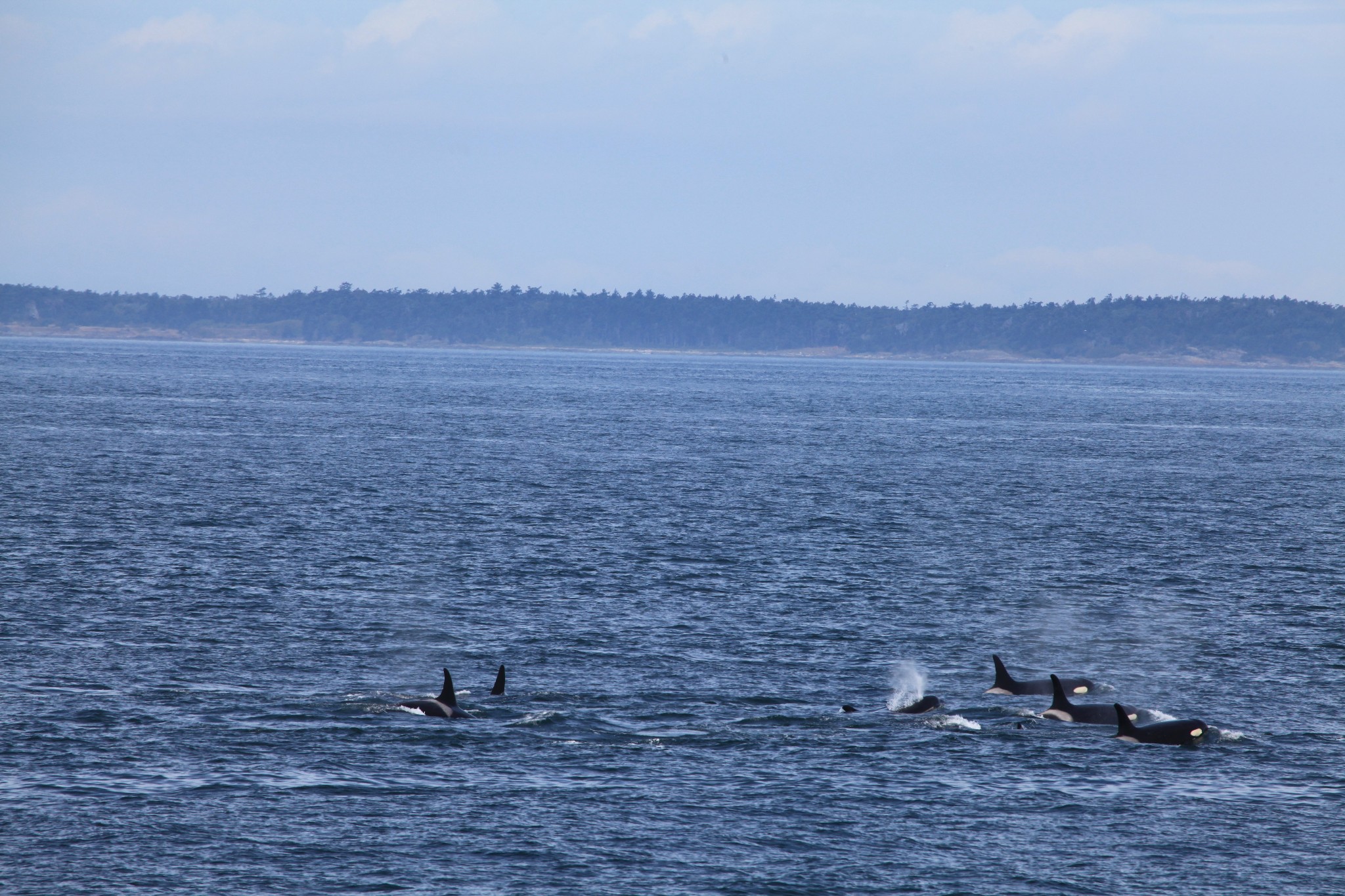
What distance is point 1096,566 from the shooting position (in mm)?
53531

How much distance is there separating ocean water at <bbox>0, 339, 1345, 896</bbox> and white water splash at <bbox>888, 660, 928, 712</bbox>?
0.23 meters

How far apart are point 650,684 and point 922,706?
6498 millimetres

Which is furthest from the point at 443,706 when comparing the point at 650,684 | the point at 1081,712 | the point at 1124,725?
the point at 1124,725

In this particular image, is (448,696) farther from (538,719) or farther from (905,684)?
(905,684)

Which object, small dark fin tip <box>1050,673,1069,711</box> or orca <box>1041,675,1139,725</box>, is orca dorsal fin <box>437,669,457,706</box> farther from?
small dark fin tip <box>1050,673,1069,711</box>

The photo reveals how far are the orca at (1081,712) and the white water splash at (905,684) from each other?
311cm

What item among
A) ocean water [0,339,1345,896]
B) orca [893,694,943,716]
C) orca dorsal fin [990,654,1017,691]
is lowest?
ocean water [0,339,1345,896]

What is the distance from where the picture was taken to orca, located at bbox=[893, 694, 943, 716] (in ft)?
101

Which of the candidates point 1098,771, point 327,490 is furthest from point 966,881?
point 327,490

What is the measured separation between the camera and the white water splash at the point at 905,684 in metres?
31.7

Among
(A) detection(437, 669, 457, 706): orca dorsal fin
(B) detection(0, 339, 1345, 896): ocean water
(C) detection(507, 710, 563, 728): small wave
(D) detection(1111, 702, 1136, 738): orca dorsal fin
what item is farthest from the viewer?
(A) detection(437, 669, 457, 706): orca dorsal fin

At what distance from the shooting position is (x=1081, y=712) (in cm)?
3045

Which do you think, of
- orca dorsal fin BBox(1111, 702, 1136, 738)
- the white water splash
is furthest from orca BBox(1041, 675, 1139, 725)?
the white water splash

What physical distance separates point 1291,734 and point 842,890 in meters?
13.4
